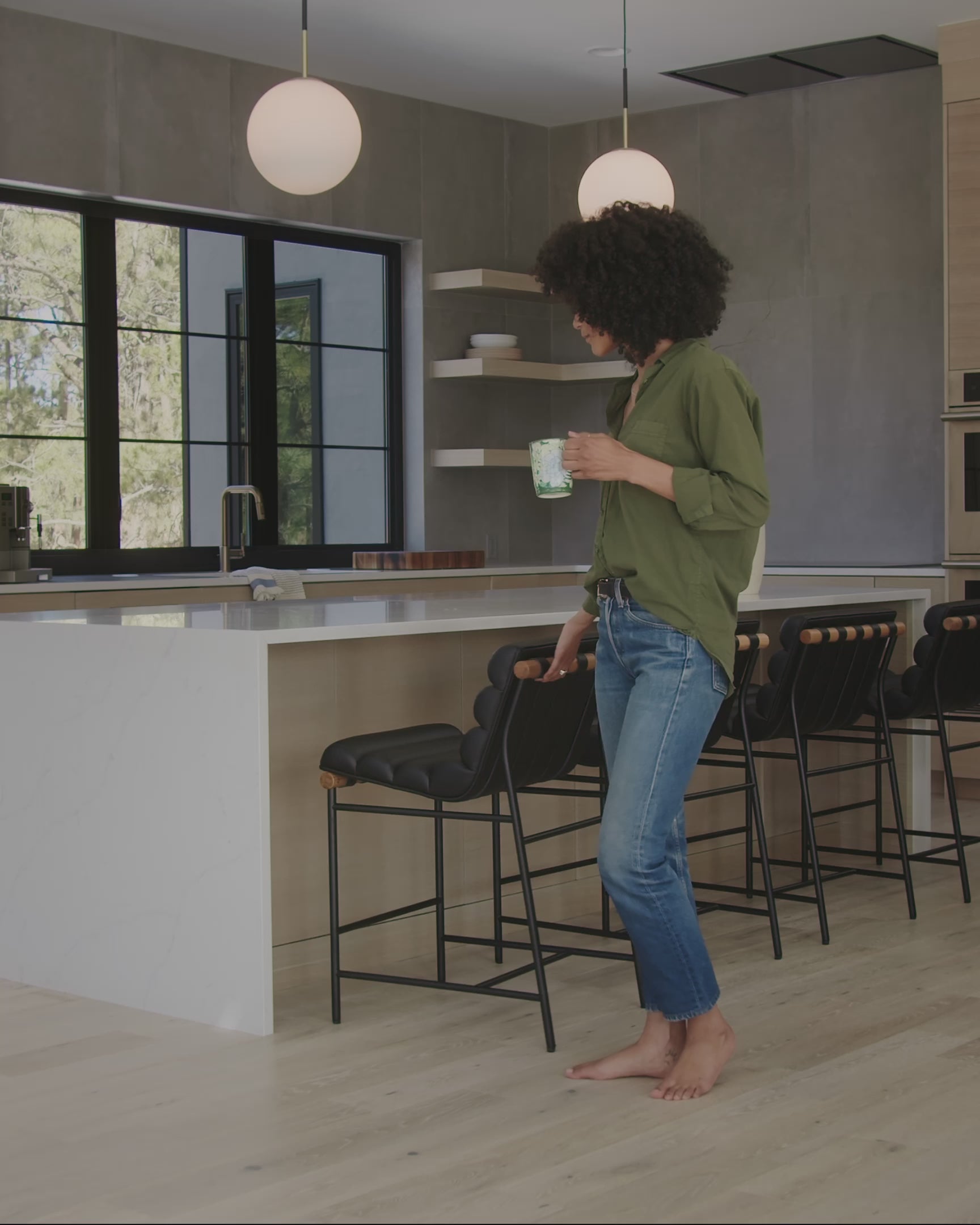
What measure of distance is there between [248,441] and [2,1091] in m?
3.89

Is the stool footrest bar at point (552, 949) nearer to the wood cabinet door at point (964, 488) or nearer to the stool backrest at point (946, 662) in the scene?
the stool backrest at point (946, 662)

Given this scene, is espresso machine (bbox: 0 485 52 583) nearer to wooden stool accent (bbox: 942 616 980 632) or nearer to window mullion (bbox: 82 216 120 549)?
window mullion (bbox: 82 216 120 549)

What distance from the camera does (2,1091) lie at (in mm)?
2691

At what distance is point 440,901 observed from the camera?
3.41 metres

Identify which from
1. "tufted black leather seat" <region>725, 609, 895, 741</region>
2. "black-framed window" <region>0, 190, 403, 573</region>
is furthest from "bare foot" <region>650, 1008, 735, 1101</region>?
"black-framed window" <region>0, 190, 403, 573</region>

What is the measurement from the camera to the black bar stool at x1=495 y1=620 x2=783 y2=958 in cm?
337

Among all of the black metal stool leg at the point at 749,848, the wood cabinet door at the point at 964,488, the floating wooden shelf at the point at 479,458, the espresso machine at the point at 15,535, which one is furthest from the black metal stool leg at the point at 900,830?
the floating wooden shelf at the point at 479,458

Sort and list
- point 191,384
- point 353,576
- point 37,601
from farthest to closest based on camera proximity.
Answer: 1. point 191,384
2. point 353,576
3. point 37,601

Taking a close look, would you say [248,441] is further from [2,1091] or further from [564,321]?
[2,1091]

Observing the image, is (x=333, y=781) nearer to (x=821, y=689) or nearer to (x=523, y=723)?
(x=523, y=723)

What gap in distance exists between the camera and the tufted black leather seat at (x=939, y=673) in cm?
407

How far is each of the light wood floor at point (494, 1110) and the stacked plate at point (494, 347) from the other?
377 cm

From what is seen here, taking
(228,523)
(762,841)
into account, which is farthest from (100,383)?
(762,841)

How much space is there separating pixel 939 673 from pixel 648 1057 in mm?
1766
